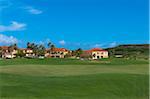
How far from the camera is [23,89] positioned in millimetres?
28094

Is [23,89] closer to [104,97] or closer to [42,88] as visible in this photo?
[42,88]

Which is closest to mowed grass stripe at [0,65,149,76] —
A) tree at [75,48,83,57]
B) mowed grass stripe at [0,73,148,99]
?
mowed grass stripe at [0,73,148,99]

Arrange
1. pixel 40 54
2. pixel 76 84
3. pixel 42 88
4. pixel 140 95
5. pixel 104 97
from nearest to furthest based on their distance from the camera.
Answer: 1. pixel 104 97
2. pixel 140 95
3. pixel 42 88
4. pixel 76 84
5. pixel 40 54

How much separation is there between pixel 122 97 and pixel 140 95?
1.82 meters

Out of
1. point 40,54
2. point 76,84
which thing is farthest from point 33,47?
point 76,84

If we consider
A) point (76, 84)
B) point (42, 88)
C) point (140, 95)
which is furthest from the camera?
point (76, 84)

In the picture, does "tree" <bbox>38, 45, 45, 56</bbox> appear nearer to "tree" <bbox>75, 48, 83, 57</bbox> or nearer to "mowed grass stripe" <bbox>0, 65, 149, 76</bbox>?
"tree" <bbox>75, 48, 83, 57</bbox>

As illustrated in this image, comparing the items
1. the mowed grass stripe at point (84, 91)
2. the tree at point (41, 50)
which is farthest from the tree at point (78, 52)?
the mowed grass stripe at point (84, 91)

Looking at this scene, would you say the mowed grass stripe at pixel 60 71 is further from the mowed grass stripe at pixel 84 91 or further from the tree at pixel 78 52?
the tree at pixel 78 52

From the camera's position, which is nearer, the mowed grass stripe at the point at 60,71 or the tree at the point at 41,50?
the mowed grass stripe at the point at 60,71

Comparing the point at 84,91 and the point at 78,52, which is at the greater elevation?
the point at 78,52

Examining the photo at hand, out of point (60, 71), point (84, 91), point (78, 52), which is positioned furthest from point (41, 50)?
point (84, 91)

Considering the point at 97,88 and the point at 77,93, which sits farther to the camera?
the point at 97,88

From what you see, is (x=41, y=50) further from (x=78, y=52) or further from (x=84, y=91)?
(x=84, y=91)
